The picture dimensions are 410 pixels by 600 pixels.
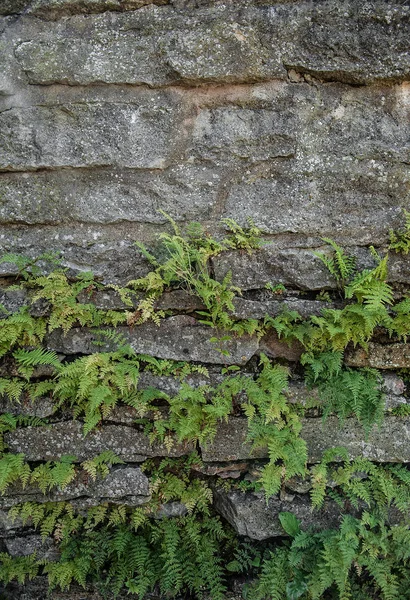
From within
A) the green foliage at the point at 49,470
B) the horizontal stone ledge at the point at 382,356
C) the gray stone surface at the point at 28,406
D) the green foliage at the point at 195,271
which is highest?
the green foliage at the point at 195,271

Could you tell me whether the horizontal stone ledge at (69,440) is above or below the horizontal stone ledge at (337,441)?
below

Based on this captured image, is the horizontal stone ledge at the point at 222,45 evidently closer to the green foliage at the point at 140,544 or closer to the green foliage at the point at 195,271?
the green foliage at the point at 195,271

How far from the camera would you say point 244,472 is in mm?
4168

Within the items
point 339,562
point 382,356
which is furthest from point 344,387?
point 339,562

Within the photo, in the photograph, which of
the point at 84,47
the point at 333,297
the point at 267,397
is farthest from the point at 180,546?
the point at 84,47

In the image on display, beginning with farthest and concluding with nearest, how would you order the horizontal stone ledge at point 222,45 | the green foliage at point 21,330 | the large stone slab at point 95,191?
the large stone slab at point 95,191 < the green foliage at point 21,330 < the horizontal stone ledge at point 222,45

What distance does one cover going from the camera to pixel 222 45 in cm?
367

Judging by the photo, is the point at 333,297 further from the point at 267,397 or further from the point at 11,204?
the point at 11,204

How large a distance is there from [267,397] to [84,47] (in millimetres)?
2753

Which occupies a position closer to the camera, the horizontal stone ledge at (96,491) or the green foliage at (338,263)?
the green foliage at (338,263)

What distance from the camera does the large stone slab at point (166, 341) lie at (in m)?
3.94

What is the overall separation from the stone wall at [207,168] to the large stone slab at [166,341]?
0.01m

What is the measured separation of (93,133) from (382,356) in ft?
8.69

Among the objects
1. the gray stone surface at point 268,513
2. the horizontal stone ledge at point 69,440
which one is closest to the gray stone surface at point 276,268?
the horizontal stone ledge at point 69,440
